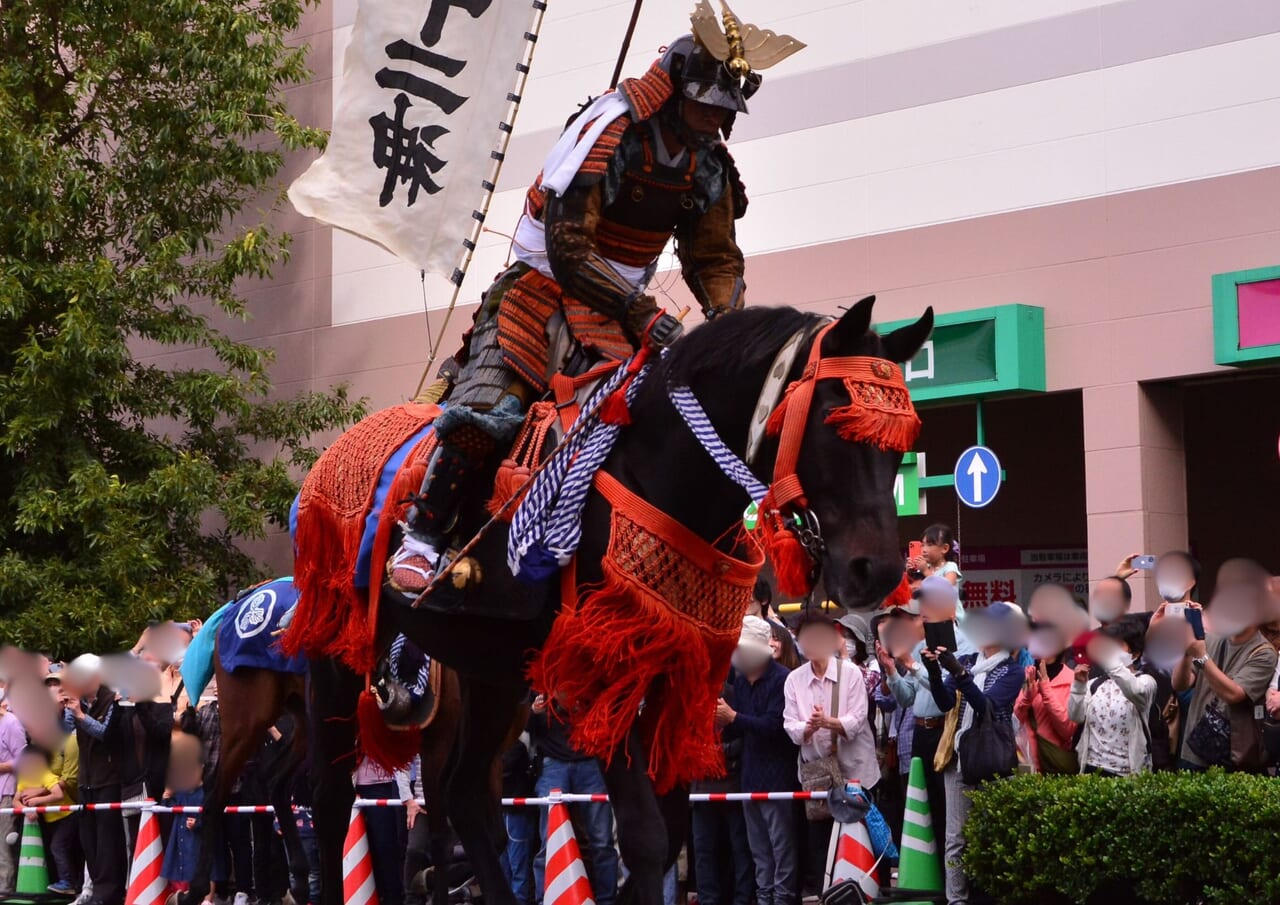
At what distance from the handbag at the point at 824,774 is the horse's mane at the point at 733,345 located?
491cm

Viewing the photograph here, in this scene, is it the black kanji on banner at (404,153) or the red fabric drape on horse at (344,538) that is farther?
the black kanji on banner at (404,153)

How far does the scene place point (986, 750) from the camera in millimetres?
9578

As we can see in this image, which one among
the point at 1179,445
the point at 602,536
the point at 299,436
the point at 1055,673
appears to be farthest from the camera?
the point at 299,436

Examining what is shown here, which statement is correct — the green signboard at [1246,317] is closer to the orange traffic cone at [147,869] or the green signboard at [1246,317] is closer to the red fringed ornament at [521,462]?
the orange traffic cone at [147,869]

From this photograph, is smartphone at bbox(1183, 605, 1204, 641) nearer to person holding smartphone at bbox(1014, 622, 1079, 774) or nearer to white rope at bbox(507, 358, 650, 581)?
person holding smartphone at bbox(1014, 622, 1079, 774)

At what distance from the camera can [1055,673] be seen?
380 inches

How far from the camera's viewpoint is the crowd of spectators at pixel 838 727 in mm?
8859

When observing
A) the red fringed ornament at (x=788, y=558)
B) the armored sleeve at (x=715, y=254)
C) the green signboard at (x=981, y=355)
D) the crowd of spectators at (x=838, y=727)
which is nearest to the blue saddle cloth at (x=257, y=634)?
the crowd of spectators at (x=838, y=727)

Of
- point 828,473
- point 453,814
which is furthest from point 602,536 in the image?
point 453,814

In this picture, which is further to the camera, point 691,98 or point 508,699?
point 508,699

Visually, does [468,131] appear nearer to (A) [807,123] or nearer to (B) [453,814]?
(B) [453,814]

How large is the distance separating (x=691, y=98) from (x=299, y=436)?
1470 cm

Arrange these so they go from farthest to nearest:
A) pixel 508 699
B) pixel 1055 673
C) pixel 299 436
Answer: pixel 299 436 < pixel 1055 673 < pixel 508 699

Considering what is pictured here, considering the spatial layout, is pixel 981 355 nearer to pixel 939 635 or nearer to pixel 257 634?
pixel 939 635
